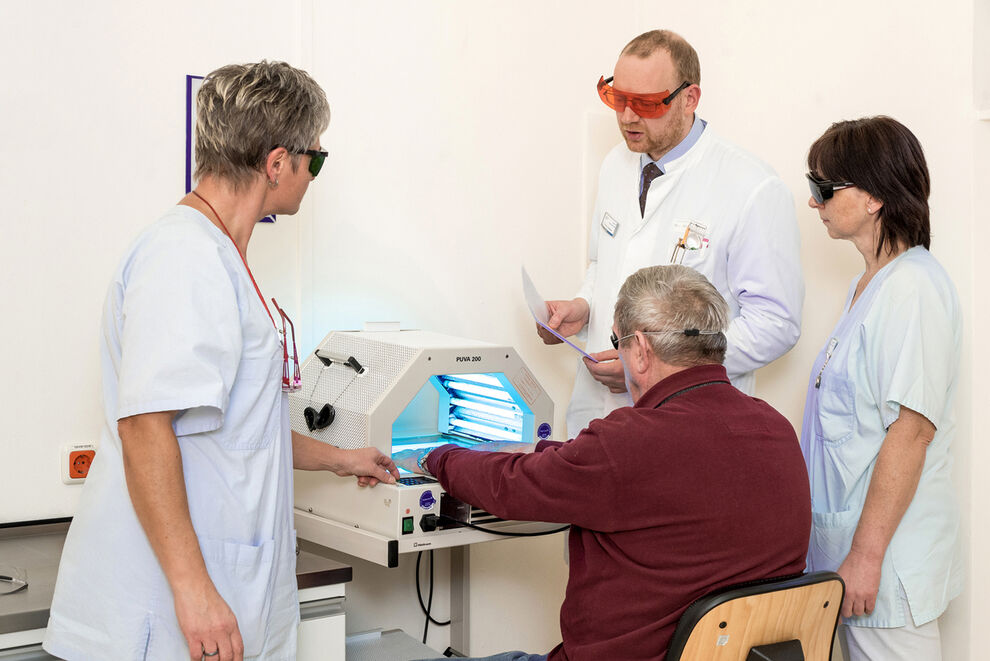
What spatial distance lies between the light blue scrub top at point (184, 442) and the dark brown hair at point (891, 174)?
1294mm

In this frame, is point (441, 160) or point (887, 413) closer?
point (887, 413)

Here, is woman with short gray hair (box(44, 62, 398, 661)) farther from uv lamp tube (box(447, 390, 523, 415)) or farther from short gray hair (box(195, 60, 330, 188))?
uv lamp tube (box(447, 390, 523, 415))

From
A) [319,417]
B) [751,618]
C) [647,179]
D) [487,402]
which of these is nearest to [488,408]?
[487,402]

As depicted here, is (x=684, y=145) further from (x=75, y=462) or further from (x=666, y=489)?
(x=75, y=462)

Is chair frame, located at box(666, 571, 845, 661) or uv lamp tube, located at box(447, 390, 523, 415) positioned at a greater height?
uv lamp tube, located at box(447, 390, 523, 415)

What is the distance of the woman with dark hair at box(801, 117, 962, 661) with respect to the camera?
1863mm

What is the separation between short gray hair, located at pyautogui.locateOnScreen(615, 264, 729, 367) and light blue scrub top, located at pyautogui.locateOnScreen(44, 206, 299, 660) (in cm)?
65

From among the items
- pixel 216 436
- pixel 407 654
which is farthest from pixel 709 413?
pixel 407 654

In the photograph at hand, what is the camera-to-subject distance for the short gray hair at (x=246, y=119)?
4.74ft

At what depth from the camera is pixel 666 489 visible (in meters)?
1.49

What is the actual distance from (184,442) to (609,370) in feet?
3.80

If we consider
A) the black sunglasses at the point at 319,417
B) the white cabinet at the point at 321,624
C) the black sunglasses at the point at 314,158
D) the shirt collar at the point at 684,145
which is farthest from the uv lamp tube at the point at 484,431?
the black sunglasses at the point at 314,158

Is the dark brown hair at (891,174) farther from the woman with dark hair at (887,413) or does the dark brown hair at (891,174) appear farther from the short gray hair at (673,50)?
the short gray hair at (673,50)

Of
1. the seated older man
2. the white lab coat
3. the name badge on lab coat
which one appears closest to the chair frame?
the seated older man
